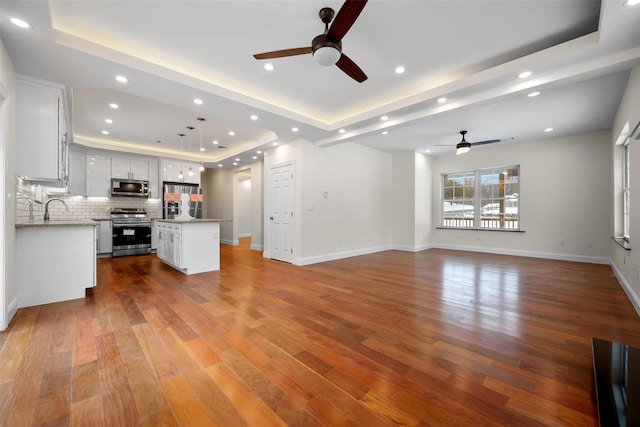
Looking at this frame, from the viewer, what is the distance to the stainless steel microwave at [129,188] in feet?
22.7

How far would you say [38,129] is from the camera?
315cm

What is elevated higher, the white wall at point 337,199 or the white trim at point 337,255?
the white wall at point 337,199

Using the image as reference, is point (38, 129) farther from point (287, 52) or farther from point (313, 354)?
point (313, 354)

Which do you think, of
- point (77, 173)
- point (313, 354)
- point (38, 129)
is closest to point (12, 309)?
point (38, 129)

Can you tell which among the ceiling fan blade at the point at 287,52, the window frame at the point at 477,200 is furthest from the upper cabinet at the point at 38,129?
the window frame at the point at 477,200

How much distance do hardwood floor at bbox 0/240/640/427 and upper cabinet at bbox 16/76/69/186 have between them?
1624mm

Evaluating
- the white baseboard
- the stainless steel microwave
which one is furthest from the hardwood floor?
the stainless steel microwave

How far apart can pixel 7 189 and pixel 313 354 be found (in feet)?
10.8

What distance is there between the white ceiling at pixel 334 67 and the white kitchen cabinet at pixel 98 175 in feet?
8.02

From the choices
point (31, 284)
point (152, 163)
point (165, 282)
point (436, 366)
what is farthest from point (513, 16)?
point (152, 163)

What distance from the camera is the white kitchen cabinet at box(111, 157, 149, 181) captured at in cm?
698

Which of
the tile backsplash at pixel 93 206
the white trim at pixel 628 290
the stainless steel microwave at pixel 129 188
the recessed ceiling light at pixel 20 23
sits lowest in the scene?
the white trim at pixel 628 290

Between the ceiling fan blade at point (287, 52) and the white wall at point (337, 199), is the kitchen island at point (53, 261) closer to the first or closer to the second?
the ceiling fan blade at point (287, 52)

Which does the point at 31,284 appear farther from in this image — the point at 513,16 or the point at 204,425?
the point at 513,16
